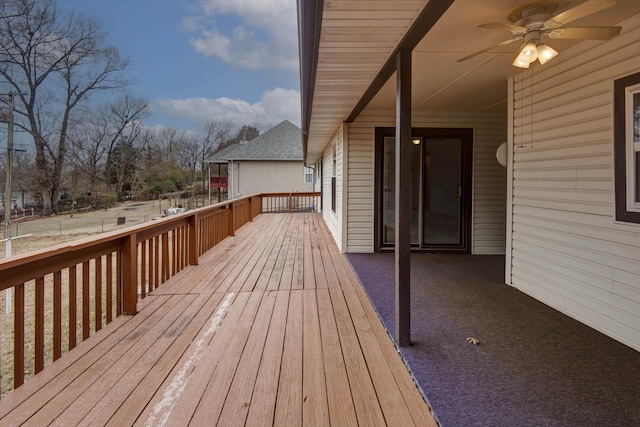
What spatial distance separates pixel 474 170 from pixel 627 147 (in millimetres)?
2952

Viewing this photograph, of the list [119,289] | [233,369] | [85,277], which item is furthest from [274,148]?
[233,369]

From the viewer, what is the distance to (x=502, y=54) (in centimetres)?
312

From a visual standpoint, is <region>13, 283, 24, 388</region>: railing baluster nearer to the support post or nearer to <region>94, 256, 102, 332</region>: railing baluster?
<region>94, 256, 102, 332</region>: railing baluster

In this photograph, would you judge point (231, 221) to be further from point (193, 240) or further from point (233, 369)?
point (233, 369)

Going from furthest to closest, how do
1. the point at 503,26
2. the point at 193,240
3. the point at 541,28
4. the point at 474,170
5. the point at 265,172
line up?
the point at 265,172 < the point at 474,170 < the point at 193,240 < the point at 541,28 < the point at 503,26

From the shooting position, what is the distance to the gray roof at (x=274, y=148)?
66.4ft

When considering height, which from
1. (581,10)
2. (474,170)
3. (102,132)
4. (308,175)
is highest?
(102,132)

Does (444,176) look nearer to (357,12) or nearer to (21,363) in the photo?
(357,12)

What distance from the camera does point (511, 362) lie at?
225 cm

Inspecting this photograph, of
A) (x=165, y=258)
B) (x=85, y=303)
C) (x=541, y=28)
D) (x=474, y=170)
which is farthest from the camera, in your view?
(x=474, y=170)

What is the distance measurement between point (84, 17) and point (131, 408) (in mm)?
19924

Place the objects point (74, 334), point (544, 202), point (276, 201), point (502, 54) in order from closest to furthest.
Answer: point (74, 334) → point (502, 54) → point (544, 202) → point (276, 201)

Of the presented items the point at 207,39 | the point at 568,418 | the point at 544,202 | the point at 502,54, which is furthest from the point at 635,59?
the point at 207,39

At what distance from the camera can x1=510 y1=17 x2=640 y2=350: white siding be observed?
258 centimetres
